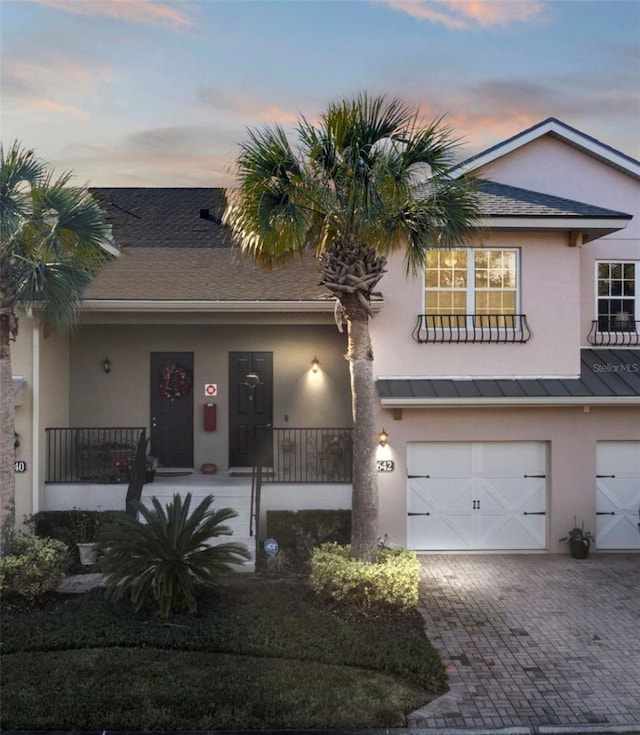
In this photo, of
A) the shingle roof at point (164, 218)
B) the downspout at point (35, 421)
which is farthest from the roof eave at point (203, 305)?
the shingle roof at point (164, 218)

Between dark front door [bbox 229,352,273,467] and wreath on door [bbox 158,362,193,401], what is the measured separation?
38.3 inches

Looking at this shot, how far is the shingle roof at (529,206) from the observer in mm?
12320

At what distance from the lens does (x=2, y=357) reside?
991 cm

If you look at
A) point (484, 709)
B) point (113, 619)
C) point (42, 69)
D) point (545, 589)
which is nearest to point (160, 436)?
point (113, 619)

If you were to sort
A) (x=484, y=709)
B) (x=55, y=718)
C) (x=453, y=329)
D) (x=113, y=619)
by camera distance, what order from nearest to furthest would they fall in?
(x=55, y=718) < (x=484, y=709) < (x=113, y=619) < (x=453, y=329)

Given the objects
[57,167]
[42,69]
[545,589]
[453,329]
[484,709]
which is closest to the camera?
[484,709]

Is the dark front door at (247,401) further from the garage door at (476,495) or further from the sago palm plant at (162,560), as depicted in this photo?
the sago palm plant at (162,560)

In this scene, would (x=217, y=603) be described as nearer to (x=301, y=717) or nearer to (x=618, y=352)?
(x=301, y=717)

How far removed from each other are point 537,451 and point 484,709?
22.8 feet

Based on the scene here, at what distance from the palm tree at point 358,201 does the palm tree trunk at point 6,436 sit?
3.74 m

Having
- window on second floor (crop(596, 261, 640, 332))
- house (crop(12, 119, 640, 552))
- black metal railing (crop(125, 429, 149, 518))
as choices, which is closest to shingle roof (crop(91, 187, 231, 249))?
house (crop(12, 119, 640, 552))

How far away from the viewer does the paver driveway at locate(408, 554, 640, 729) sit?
6949mm

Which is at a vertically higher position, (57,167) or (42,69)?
(42,69)

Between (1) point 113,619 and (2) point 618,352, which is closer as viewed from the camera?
(1) point 113,619
